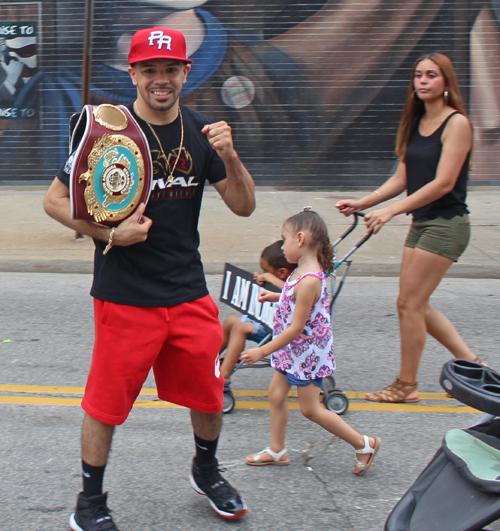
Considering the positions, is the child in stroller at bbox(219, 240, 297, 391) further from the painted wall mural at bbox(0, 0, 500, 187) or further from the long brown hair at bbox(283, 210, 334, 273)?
the painted wall mural at bbox(0, 0, 500, 187)

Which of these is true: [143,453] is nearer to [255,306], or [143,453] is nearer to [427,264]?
[255,306]

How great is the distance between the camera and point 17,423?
4.02 m

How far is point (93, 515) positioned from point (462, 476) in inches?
56.5

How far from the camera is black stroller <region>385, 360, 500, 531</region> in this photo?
2158 millimetres

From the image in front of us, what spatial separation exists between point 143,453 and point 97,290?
123 centimetres

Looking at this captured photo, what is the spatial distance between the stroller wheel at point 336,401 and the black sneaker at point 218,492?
117cm

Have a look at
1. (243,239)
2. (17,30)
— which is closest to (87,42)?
(243,239)

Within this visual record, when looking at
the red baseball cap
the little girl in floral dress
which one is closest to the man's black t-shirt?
the red baseball cap

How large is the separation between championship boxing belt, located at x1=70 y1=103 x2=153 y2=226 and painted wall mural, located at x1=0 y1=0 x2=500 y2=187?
1049 cm

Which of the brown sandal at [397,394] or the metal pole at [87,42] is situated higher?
the metal pole at [87,42]

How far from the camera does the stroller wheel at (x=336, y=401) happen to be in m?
4.06

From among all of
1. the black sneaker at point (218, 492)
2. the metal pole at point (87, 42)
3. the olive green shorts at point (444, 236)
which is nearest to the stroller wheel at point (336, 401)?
the olive green shorts at point (444, 236)

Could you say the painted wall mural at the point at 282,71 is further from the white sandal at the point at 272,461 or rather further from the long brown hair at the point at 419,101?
the white sandal at the point at 272,461

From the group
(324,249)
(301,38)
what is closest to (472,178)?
(301,38)
